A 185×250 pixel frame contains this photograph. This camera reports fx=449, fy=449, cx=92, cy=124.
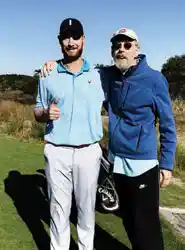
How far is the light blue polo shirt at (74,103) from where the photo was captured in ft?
10.8

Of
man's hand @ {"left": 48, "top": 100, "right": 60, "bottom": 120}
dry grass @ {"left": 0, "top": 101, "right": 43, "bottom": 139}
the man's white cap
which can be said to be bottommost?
dry grass @ {"left": 0, "top": 101, "right": 43, "bottom": 139}

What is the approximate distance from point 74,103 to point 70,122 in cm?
14

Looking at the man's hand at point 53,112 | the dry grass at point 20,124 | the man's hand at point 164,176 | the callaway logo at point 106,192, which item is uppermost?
the man's hand at point 53,112

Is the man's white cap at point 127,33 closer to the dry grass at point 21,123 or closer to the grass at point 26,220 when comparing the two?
the grass at point 26,220

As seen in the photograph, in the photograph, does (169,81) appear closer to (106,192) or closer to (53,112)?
(106,192)

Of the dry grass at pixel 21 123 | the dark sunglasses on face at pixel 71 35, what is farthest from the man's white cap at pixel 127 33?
the dry grass at pixel 21 123

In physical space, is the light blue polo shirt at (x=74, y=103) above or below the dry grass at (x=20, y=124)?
above

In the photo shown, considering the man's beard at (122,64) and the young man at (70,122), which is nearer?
the man's beard at (122,64)

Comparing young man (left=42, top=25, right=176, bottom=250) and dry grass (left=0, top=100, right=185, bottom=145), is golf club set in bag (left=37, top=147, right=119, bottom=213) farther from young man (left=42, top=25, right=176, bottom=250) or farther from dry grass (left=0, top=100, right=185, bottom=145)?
dry grass (left=0, top=100, right=185, bottom=145)

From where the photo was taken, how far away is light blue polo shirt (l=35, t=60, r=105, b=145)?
10.8 ft

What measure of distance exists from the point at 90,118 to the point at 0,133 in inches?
305

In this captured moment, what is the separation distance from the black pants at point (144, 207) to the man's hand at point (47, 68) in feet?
3.04

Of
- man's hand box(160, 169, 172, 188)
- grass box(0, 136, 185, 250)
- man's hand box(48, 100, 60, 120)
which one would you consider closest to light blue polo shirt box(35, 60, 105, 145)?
man's hand box(48, 100, 60, 120)

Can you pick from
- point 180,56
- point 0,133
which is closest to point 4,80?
point 180,56
